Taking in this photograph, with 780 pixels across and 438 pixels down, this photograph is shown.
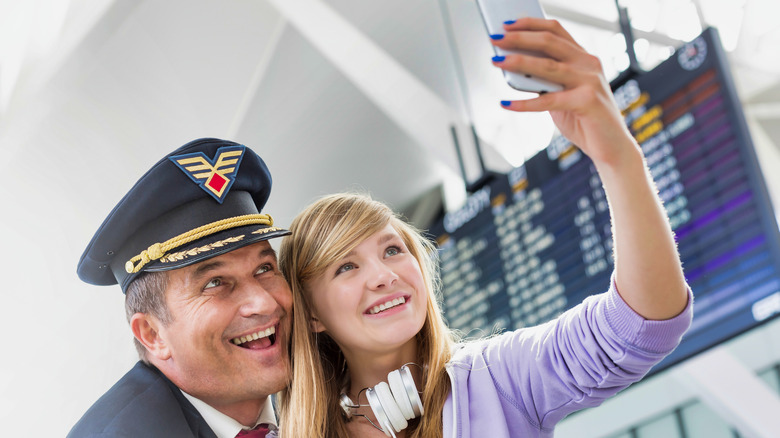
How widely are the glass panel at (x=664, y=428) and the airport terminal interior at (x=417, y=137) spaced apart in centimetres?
1

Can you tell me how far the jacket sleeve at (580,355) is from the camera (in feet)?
4.70

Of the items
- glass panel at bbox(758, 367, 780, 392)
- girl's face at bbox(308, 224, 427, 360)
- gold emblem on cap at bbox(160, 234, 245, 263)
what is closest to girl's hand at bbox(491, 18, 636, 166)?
girl's face at bbox(308, 224, 427, 360)

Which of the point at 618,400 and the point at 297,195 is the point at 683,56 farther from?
the point at 297,195

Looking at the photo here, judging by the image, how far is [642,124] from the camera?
170 inches

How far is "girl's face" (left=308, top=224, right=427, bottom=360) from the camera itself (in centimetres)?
185

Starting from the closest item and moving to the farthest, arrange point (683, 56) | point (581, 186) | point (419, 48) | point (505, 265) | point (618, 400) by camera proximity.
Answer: point (683, 56)
point (581, 186)
point (505, 265)
point (618, 400)
point (419, 48)

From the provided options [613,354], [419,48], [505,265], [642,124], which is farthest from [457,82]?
[613,354]

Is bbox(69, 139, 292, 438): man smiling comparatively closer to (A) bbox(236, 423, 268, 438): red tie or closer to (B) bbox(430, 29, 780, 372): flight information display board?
(A) bbox(236, 423, 268, 438): red tie

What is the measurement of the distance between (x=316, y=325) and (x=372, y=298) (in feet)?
0.76

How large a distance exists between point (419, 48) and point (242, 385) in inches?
171

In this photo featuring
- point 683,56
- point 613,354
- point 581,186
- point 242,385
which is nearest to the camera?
point 613,354

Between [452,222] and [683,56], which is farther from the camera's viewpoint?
[452,222]

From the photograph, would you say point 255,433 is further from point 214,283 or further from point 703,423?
point 703,423

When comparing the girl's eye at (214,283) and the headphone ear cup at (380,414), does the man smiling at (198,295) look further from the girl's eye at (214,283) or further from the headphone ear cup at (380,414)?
the headphone ear cup at (380,414)
